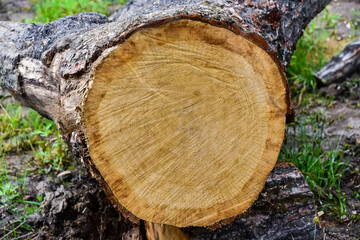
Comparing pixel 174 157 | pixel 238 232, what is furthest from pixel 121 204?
pixel 238 232

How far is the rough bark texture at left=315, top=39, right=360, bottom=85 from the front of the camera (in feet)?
11.6

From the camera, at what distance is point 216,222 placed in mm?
1774

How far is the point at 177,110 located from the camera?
161cm

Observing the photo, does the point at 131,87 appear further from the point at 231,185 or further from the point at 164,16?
the point at 231,185

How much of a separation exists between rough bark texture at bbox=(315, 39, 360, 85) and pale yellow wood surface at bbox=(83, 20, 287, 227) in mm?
2088

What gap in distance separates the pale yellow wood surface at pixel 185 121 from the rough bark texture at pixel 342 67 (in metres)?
2.09

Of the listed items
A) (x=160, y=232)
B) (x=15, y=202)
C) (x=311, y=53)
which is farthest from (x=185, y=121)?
(x=311, y=53)

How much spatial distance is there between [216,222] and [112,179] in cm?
57

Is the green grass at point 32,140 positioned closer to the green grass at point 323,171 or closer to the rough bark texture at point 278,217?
the rough bark texture at point 278,217

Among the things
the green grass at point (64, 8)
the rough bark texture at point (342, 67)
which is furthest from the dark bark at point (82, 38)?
the green grass at point (64, 8)

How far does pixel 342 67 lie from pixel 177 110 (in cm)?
259

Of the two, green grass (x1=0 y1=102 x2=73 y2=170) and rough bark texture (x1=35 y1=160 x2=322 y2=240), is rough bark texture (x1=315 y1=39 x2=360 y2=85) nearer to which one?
rough bark texture (x1=35 y1=160 x2=322 y2=240)

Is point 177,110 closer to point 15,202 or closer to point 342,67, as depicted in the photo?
point 15,202

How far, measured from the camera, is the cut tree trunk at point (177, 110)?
1.52 metres
